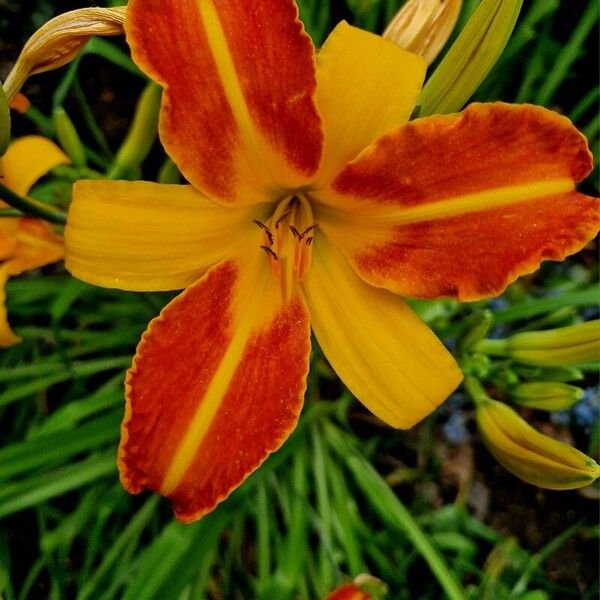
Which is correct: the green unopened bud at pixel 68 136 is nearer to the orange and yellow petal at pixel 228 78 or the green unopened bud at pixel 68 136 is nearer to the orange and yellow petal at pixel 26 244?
the orange and yellow petal at pixel 26 244

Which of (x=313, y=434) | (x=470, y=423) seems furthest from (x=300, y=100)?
(x=470, y=423)

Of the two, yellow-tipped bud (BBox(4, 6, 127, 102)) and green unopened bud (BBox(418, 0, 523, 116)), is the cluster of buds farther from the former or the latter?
yellow-tipped bud (BBox(4, 6, 127, 102))

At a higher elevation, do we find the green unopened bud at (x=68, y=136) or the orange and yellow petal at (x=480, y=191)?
the orange and yellow petal at (x=480, y=191)

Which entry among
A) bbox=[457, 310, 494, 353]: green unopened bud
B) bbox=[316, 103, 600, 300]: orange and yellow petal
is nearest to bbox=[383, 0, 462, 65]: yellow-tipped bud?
bbox=[316, 103, 600, 300]: orange and yellow petal

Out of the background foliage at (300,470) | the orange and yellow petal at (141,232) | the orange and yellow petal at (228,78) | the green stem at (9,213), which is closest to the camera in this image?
the orange and yellow petal at (228,78)

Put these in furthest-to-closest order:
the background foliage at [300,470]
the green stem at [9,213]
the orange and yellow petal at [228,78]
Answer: the background foliage at [300,470] → the green stem at [9,213] → the orange and yellow petal at [228,78]

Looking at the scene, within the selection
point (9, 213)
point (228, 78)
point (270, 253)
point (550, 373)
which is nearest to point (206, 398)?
point (270, 253)

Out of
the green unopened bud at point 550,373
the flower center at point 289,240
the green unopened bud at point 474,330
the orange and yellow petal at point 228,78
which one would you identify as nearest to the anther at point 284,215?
the flower center at point 289,240

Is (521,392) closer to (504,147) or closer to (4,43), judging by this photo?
(504,147)

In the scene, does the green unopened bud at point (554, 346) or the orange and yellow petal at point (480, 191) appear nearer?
the orange and yellow petal at point (480, 191)
